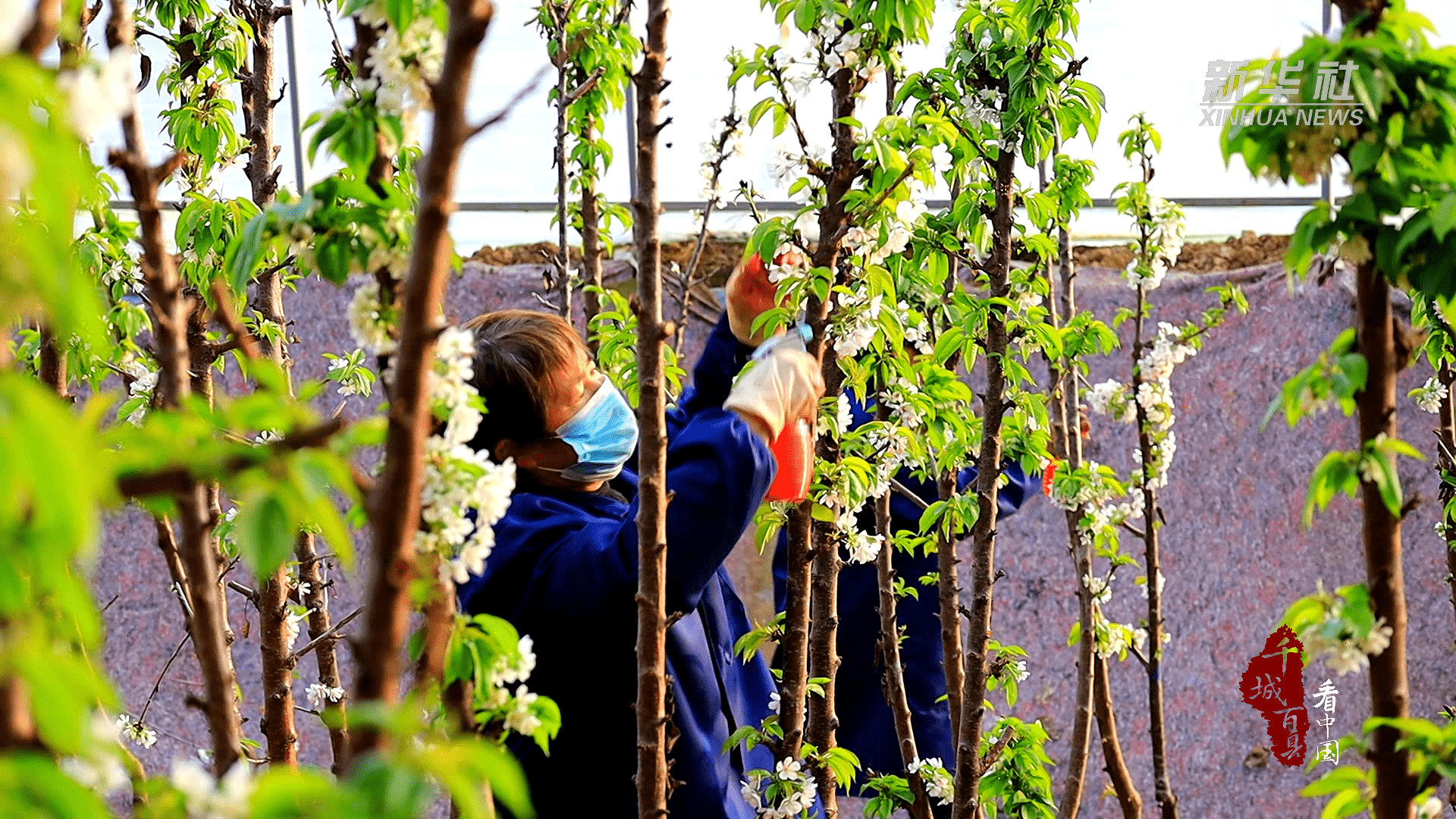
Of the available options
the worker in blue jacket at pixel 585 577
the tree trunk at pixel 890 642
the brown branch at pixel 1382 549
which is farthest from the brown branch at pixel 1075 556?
the brown branch at pixel 1382 549

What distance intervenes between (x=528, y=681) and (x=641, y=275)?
1.96 feet

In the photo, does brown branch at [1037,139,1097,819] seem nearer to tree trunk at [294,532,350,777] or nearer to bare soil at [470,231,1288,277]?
bare soil at [470,231,1288,277]

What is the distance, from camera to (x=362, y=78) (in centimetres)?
80

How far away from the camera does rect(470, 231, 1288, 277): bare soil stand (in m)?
3.65

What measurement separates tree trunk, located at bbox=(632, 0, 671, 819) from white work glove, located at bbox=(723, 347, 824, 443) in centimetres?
20

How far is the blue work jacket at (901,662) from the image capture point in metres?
2.68

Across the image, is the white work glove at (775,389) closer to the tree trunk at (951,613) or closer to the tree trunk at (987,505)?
the tree trunk at (987,505)

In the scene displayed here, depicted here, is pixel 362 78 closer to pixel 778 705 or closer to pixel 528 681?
pixel 528 681

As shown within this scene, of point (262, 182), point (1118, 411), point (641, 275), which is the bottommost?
point (1118, 411)

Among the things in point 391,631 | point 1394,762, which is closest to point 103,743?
point 391,631

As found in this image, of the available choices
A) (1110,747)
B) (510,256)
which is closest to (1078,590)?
(1110,747)

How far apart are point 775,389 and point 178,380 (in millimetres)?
682

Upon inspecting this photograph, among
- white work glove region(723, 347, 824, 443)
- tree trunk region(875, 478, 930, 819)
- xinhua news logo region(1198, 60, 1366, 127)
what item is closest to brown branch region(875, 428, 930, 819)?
tree trunk region(875, 478, 930, 819)

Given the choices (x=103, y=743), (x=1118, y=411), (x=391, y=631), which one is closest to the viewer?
(x=103, y=743)
